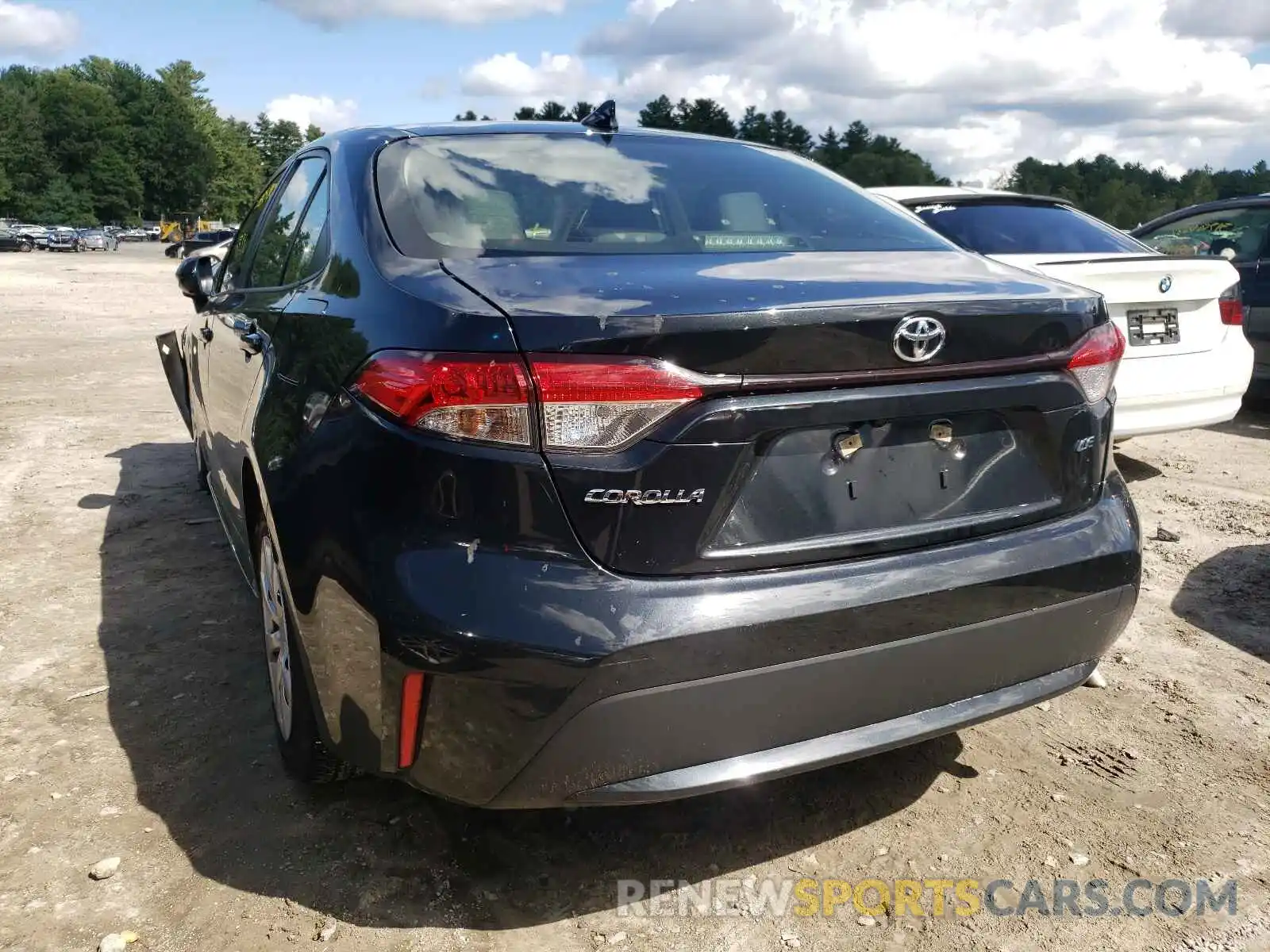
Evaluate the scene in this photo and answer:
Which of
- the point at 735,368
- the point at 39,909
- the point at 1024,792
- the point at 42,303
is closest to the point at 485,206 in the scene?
the point at 735,368

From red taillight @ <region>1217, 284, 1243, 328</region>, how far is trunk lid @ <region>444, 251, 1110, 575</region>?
4.01 metres

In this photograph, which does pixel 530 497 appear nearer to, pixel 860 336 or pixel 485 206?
pixel 860 336

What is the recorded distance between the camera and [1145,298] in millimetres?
5316

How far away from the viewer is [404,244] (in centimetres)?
236

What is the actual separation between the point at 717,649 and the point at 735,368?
1.67ft

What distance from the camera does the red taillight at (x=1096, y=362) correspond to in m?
2.36

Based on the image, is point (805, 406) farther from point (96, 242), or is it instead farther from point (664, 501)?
point (96, 242)

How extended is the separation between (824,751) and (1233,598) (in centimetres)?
286

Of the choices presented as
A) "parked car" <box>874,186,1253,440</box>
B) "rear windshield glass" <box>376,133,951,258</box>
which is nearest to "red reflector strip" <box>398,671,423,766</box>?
"rear windshield glass" <box>376,133,951,258</box>

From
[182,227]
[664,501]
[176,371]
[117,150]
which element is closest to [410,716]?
[664,501]

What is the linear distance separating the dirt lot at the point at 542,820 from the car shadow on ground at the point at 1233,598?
2 centimetres

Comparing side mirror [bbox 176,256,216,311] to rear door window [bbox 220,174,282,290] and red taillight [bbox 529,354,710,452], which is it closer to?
rear door window [bbox 220,174,282,290]

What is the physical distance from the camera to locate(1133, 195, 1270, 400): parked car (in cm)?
762

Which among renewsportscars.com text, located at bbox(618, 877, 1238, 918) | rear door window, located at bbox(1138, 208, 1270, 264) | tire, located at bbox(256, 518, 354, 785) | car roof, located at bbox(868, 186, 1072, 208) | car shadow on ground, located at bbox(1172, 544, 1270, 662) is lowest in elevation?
car shadow on ground, located at bbox(1172, 544, 1270, 662)
